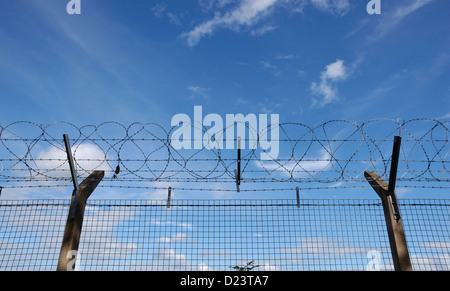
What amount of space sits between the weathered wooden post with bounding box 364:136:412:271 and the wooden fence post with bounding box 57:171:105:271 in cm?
462

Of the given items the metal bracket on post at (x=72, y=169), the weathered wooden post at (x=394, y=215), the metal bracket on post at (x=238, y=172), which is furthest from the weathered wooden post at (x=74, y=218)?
the weathered wooden post at (x=394, y=215)

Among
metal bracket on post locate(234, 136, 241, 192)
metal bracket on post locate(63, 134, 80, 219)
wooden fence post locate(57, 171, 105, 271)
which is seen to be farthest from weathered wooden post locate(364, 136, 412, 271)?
metal bracket on post locate(63, 134, 80, 219)

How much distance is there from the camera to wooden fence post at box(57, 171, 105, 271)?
513 centimetres

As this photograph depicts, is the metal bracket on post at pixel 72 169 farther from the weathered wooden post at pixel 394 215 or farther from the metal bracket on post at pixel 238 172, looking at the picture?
the weathered wooden post at pixel 394 215

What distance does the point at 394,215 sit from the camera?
540 centimetres

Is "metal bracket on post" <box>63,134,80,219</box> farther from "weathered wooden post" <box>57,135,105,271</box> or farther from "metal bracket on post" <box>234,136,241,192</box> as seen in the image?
"metal bracket on post" <box>234,136,241,192</box>

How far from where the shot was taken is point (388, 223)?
5.47 m

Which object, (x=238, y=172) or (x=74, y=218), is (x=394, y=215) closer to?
(x=238, y=172)

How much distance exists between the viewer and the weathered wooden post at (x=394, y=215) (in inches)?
205
